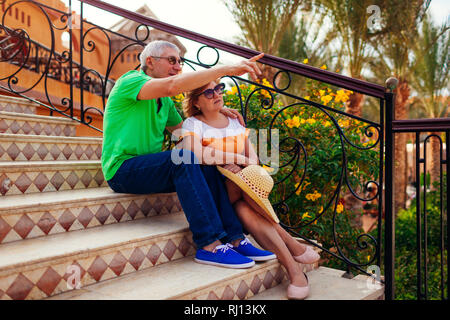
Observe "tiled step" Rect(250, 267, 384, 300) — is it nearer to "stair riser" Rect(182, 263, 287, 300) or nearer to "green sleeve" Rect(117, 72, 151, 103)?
"stair riser" Rect(182, 263, 287, 300)

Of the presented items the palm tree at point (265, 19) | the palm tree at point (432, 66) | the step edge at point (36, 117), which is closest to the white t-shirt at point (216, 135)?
the step edge at point (36, 117)

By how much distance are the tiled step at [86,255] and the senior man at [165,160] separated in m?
0.19

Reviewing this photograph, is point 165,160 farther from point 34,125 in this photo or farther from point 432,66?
point 432,66

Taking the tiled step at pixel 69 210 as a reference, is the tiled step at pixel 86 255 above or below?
below

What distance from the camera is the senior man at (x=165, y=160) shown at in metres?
2.09

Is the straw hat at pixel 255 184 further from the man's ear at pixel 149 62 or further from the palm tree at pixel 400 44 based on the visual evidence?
the palm tree at pixel 400 44

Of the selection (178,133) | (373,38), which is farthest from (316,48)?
(178,133)

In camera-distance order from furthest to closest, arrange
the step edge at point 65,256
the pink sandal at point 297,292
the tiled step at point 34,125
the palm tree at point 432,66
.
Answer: the palm tree at point 432,66 < the tiled step at point 34,125 < the pink sandal at point 297,292 < the step edge at point 65,256

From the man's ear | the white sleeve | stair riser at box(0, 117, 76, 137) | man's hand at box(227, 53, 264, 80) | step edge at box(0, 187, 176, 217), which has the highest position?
the man's ear

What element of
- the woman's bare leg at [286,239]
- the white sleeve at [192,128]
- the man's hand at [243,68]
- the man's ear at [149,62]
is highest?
the man's ear at [149,62]

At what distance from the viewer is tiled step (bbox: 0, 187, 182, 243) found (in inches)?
76.0

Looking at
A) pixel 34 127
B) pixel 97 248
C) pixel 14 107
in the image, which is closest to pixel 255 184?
pixel 97 248

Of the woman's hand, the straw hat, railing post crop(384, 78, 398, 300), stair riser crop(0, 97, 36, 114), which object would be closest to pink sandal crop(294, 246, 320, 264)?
the straw hat

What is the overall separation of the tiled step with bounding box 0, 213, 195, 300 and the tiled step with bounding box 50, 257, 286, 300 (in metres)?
0.04
